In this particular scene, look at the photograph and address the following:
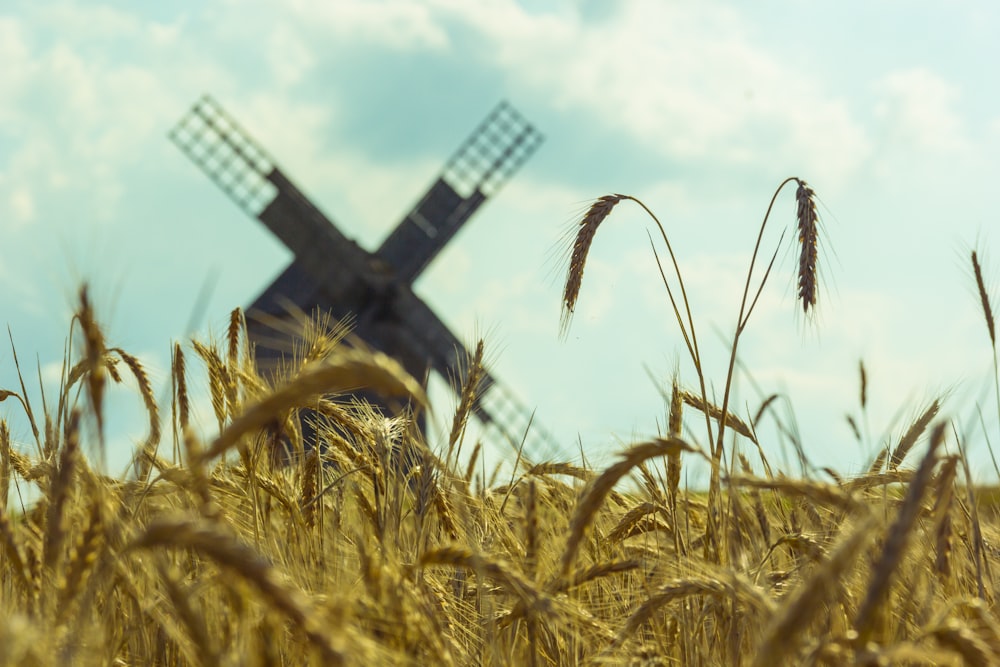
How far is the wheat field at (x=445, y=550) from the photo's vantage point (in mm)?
1080

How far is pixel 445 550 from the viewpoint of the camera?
4.86 feet

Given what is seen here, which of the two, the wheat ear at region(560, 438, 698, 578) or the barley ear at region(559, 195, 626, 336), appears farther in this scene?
the barley ear at region(559, 195, 626, 336)

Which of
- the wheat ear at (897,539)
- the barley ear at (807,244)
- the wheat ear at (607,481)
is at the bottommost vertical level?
the wheat ear at (897,539)

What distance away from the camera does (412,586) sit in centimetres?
169

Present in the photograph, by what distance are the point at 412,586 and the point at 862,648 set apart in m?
0.82

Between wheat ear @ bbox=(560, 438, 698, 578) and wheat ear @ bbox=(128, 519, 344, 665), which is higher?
wheat ear @ bbox=(560, 438, 698, 578)

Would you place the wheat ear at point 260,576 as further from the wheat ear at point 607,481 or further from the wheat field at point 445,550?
the wheat ear at point 607,481

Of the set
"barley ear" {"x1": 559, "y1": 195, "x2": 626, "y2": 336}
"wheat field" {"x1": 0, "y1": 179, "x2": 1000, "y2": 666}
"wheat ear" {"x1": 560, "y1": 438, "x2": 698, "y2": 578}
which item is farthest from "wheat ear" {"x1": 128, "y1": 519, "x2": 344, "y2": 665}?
"barley ear" {"x1": 559, "y1": 195, "x2": 626, "y2": 336}

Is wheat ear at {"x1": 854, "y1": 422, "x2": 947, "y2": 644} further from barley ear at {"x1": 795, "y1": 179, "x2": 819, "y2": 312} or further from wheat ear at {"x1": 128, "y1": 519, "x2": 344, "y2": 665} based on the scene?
barley ear at {"x1": 795, "y1": 179, "x2": 819, "y2": 312}

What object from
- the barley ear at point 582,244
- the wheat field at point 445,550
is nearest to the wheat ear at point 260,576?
the wheat field at point 445,550

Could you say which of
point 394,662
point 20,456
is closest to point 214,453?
point 394,662

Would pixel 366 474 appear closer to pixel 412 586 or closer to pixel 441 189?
pixel 412 586

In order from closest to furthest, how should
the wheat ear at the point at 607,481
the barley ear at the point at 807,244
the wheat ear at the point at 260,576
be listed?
1. the wheat ear at the point at 260,576
2. the wheat ear at the point at 607,481
3. the barley ear at the point at 807,244

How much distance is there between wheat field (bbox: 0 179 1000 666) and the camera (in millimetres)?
1080
